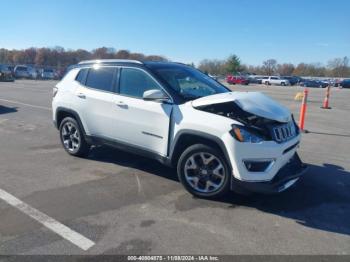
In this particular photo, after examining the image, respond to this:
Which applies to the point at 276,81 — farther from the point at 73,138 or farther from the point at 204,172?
the point at 204,172

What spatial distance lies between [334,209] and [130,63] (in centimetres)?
364

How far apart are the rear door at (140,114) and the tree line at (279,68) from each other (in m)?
108

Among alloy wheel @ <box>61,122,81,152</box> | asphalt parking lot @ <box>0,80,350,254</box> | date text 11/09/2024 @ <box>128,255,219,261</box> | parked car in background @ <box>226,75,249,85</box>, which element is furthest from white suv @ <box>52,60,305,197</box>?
parked car in background @ <box>226,75,249,85</box>

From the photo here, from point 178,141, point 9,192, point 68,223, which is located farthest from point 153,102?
point 9,192

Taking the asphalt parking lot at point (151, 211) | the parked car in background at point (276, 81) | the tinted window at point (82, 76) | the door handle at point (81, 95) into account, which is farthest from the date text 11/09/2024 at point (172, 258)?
the parked car in background at point (276, 81)

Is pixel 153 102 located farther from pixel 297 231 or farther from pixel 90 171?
pixel 297 231

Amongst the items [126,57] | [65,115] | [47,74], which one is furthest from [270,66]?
[65,115]

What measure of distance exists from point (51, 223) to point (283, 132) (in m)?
3.05

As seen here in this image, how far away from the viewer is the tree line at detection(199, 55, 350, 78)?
11238 centimetres

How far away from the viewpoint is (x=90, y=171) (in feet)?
18.5

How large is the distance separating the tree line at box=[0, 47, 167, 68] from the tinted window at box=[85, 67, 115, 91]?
92.5 m

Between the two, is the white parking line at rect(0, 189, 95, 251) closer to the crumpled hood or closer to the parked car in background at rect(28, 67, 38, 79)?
the crumpled hood

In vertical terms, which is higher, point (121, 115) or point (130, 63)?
point (130, 63)

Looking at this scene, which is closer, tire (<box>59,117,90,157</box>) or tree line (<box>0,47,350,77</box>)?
tire (<box>59,117,90,157</box>)
